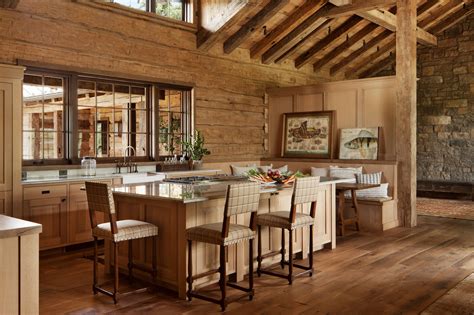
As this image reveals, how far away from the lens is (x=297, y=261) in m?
5.12

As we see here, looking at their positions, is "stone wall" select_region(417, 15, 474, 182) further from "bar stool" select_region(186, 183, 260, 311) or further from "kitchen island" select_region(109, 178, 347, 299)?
"bar stool" select_region(186, 183, 260, 311)

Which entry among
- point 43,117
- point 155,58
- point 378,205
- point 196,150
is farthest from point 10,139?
point 378,205

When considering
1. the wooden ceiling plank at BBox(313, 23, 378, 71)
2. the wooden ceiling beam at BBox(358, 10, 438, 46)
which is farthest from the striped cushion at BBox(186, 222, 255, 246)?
the wooden ceiling plank at BBox(313, 23, 378, 71)

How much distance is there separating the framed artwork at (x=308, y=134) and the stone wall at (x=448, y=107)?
13.4 feet

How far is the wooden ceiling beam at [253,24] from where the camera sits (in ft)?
24.2

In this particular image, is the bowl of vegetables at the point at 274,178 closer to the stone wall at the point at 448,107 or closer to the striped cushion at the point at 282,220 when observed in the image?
the striped cushion at the point at 282,220

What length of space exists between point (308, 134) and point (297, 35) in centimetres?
195

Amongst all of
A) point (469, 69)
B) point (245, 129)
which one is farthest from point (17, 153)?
point (469, 69)

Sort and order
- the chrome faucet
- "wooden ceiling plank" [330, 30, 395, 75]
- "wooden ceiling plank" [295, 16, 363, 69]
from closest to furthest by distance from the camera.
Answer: the chrome faucet, "wooden ceiling plank" [295, 16, 363, 69], "wooden ceiling plank" [330, 30, 395, 75]

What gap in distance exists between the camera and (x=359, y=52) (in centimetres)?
1070

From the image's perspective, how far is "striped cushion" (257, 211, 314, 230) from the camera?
4.25m

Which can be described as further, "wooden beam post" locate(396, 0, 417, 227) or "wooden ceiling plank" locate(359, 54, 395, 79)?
"wooden ceiling plank" locate(359, 54, 395, 79)

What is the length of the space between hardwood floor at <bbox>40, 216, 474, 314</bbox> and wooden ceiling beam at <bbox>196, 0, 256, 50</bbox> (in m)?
3.92

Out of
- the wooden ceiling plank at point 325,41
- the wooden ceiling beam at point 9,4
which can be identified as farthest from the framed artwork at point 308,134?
the wooden ceiling beam at point 9,4
